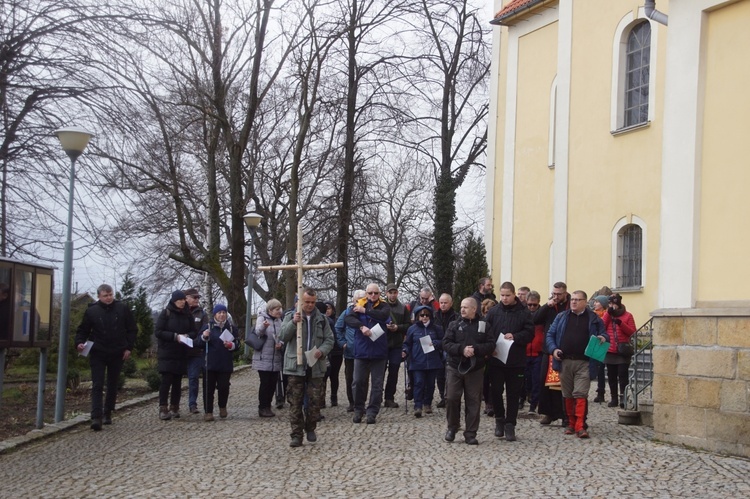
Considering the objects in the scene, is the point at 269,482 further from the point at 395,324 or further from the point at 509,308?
the point at 395,324

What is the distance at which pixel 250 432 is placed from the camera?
1241 centimetres

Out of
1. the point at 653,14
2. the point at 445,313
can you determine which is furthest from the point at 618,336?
the point at 653,14

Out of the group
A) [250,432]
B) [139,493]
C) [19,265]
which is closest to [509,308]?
[250,432]

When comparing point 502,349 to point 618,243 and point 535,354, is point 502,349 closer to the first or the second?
point 535,354

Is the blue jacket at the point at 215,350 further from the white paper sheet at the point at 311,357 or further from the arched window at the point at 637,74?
the arched window at the point at 637,74

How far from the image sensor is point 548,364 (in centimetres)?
1275

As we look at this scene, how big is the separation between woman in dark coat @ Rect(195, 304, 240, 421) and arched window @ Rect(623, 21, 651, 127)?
12.1 m

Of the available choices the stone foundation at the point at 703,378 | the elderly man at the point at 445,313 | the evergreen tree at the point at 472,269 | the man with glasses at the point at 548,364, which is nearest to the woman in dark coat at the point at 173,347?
the elderly man at the point at 445,313

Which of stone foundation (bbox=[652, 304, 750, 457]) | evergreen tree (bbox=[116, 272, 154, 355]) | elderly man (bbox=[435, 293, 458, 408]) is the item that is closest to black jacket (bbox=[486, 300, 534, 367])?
stone foundation (bbox=[652, 304, 750, 457])

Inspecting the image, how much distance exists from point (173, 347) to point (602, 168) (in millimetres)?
12499

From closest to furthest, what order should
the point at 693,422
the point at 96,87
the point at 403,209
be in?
the point at 693,422
the point at 96,87
the point at 403,209

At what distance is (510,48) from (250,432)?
17938 millimetres

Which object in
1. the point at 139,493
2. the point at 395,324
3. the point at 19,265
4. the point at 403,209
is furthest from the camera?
the point at 403,209

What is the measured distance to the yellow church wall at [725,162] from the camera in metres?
10.8
